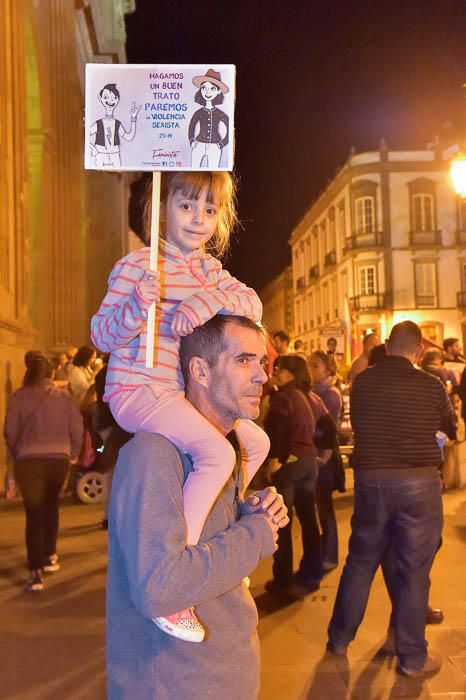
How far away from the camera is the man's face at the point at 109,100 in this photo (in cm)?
254

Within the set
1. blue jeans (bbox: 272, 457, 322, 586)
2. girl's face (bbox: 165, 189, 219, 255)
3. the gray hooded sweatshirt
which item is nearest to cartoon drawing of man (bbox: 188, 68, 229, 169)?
girl's face (bbox: 165, 189, 219, 255)

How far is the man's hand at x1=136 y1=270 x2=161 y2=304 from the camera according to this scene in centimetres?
239

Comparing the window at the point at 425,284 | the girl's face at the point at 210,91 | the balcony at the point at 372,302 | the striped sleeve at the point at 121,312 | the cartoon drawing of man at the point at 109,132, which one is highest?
the window at the point at 425,284

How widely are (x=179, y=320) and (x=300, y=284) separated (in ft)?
218

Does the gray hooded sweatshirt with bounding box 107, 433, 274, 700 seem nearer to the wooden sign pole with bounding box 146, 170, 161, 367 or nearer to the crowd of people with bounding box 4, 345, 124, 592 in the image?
the wooden sign pole with bounding box 146, 170, 161, 367

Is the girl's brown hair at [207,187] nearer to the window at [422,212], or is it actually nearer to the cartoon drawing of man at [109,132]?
the cartoon drawing of man at [109,132]

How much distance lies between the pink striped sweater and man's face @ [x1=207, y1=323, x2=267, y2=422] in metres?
0.18

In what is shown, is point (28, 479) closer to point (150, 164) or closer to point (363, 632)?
point (363, 632)

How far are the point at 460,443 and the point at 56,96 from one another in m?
15.6

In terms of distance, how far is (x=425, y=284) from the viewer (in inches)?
1934

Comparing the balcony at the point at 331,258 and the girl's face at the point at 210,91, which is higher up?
the balcony at the point at 331,258

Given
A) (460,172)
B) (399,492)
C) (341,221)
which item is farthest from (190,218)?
(341,221)

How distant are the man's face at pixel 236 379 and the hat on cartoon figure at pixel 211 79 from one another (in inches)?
35.7

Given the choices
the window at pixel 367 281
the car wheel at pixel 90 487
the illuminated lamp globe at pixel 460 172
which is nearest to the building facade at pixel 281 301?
the window at pixel 367 281
